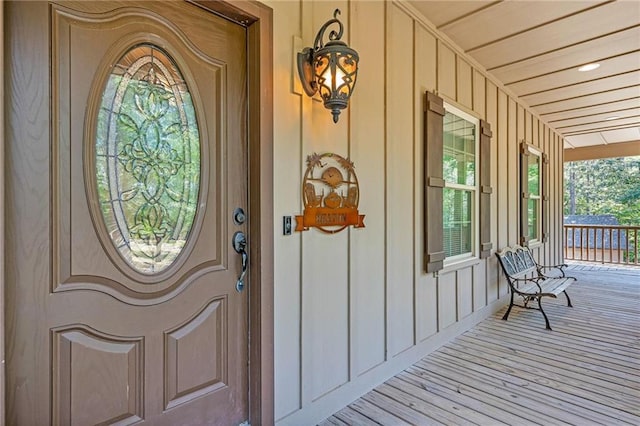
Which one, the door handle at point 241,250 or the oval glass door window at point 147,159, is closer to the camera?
the oval glass door window at point 147,159

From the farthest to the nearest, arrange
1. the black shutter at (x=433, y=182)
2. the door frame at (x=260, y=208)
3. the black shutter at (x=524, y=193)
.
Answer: the black shutter at (x=524, y=193) < the black shutter at (x=433, y=182) < the door frame at (x=260, y=208)

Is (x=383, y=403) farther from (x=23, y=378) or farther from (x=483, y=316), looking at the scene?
(x=483, y=316)

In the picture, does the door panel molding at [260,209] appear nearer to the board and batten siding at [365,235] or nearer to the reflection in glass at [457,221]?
the board and batten siding at [365,235]

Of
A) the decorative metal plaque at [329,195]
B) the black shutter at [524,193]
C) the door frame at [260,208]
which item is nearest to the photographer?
the door frame at [260,208]

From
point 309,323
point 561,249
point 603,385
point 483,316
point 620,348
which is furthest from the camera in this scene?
point 561,249

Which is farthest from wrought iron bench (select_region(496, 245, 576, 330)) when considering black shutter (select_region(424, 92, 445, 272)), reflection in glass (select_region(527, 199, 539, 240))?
black shutter (select_region(424, 92, 445, 272))

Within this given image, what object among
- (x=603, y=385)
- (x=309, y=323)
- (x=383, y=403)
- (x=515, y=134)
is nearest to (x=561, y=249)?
(x=515, y=134)

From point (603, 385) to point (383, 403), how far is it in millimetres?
1572

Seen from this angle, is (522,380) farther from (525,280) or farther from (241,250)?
(241,250)

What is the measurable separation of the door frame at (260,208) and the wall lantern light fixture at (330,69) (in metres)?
0.26

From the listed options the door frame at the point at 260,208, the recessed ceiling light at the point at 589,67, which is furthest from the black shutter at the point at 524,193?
the door frame at the point at 260,208

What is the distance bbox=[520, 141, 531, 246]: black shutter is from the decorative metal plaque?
12.2ft

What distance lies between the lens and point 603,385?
2.47 m

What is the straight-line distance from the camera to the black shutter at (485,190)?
3.92m
